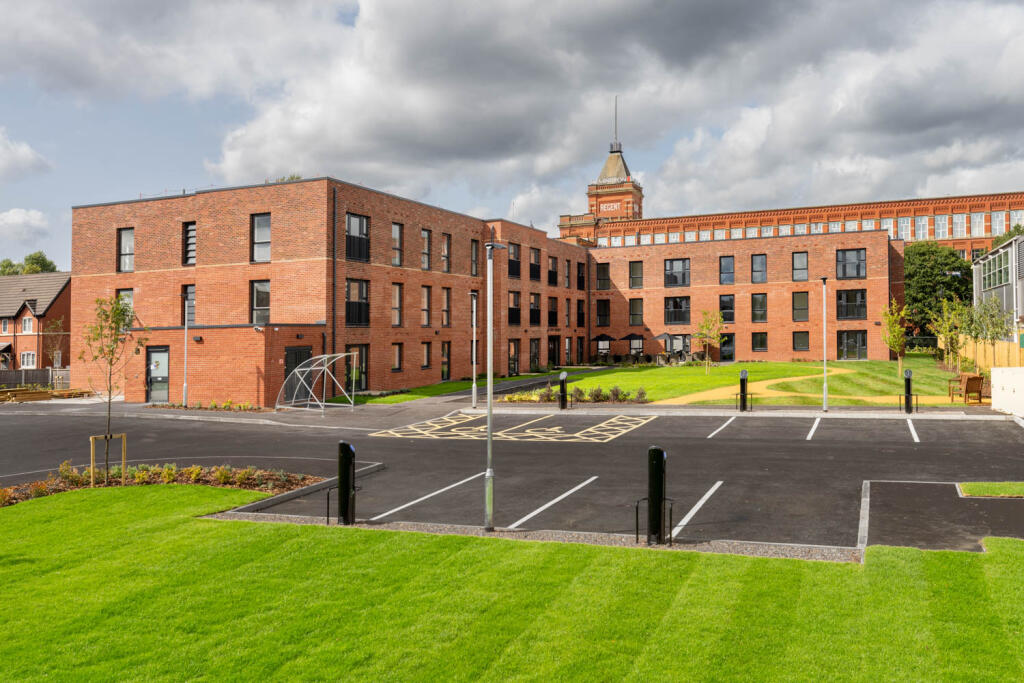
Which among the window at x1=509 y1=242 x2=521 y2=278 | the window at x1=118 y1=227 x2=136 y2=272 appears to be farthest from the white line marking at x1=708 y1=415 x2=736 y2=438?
the window at x1=118 y1=227 x2=136 y2=272

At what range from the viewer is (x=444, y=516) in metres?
12.8

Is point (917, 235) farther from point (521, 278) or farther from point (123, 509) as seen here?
point (123, 509)

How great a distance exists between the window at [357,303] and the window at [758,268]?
33.5 metres

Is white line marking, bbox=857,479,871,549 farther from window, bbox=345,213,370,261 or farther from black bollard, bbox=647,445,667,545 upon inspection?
window, bbox=345,213,370,261

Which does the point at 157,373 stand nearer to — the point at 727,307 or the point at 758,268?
the point at 727,307

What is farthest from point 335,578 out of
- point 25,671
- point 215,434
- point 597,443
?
point 215,434

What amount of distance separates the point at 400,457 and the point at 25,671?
41.2 feet

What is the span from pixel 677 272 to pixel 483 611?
5479cm

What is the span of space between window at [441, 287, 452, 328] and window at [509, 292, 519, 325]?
6.96 m

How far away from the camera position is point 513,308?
51031 millimetres

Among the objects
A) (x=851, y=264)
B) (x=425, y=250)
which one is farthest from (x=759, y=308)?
(x=425, y=250)

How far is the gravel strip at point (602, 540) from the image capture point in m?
9.68

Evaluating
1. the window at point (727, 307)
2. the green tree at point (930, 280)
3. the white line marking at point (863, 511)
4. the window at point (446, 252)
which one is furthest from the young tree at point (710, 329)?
the white line marking at point (863, 511)

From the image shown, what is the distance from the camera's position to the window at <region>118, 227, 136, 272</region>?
133ft
